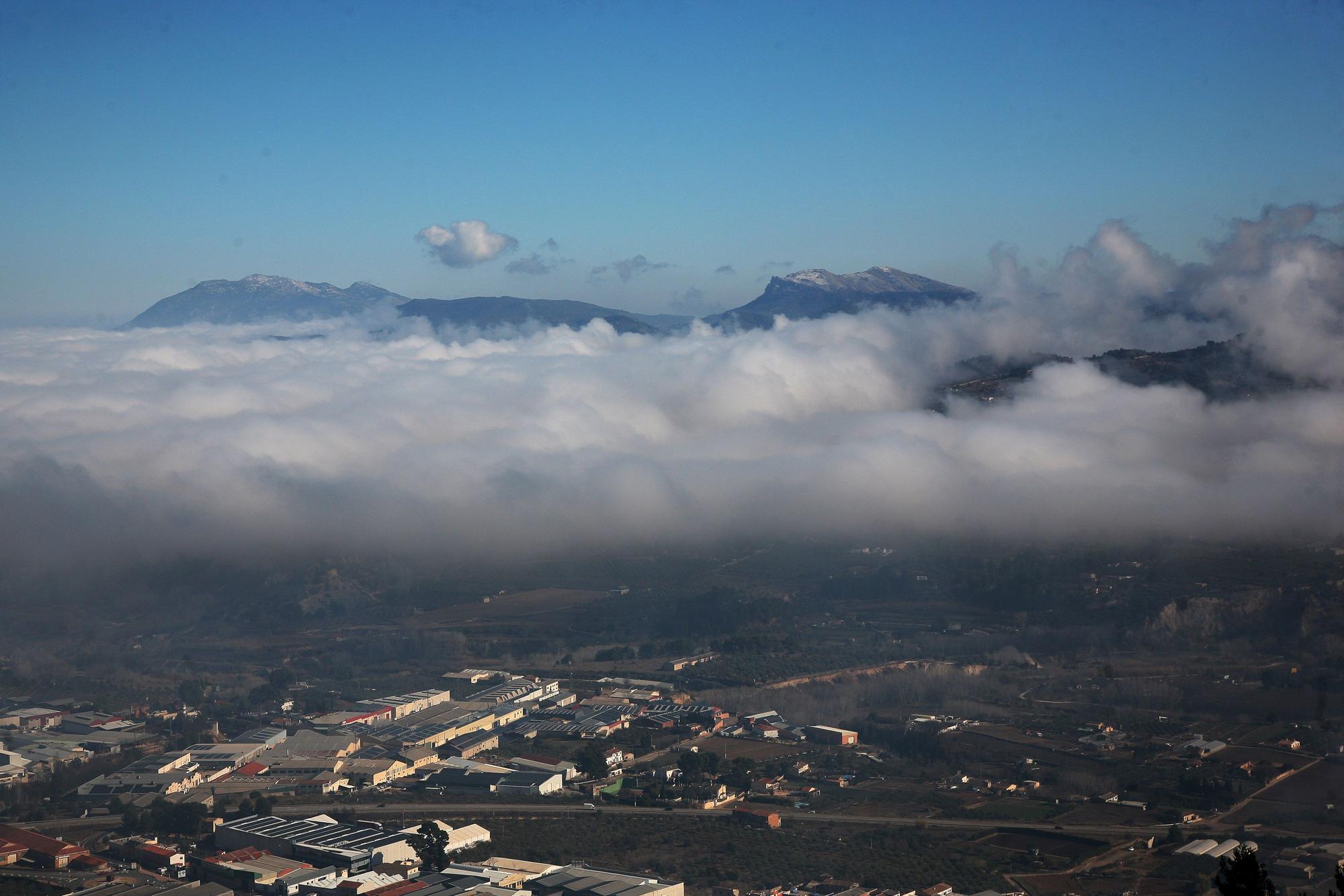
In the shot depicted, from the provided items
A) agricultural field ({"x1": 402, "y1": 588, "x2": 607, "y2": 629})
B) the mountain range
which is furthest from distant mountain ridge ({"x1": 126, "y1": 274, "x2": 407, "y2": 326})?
agricultural field ({"x1": 402, "y1": 588, "x2": 607, "y2": 629})

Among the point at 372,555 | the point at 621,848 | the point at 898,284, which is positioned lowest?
the point at 621,848

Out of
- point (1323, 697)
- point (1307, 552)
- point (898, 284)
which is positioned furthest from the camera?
point (898, 284)

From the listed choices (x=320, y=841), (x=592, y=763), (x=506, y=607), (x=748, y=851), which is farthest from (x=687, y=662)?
(x=320, y=841)

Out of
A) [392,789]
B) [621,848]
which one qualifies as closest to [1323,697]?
[621,848]

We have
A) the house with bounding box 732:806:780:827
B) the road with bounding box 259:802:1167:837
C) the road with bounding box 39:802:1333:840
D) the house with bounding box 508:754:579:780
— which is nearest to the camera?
the road with bounding box 39:802:1333:840

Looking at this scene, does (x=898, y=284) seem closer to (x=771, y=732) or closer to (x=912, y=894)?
(x=771, y=732)

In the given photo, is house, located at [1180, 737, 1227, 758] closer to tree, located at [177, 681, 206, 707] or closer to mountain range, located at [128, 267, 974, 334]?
tree, located at [177, 681, 206, 707]

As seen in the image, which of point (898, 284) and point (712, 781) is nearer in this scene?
point (712, 781)

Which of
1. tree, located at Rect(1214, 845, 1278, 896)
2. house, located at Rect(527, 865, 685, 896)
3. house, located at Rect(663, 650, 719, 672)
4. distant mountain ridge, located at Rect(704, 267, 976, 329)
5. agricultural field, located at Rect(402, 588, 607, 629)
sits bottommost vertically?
house, located at Rect(527, 865, 685, 896)
